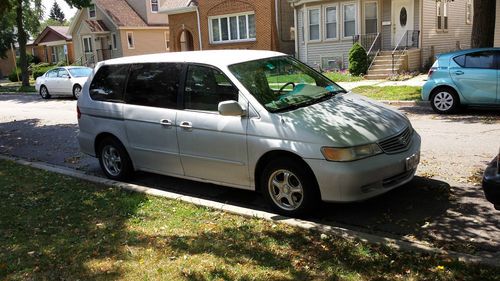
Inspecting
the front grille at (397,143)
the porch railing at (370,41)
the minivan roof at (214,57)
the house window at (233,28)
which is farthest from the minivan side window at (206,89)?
the house window at (233,28)

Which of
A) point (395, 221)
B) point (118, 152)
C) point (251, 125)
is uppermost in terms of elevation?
point (251, 125)

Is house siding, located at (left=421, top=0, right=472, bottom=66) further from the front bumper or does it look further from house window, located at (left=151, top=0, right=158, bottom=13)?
house window, located at (left=151, top=0, right=158, bottom=13)

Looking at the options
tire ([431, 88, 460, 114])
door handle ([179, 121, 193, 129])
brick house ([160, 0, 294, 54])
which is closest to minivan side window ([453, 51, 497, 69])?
tire ([431, 88, 460, 114])

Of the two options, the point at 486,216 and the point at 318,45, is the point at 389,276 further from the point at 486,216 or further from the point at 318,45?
the point at 318,45

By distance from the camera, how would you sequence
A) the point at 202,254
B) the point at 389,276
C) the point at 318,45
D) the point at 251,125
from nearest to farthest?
the point at 389,276, the point at 202,254, the point at 251,125, the point at 318,45

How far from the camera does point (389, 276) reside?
381cm

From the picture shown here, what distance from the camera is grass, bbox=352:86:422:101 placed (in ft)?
48.3

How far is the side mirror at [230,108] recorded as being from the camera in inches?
217

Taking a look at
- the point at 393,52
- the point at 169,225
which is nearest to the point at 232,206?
the point at 169,225

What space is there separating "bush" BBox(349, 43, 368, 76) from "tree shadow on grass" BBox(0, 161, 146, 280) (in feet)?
56.6

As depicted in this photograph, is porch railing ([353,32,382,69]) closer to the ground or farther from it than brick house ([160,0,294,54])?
closer to the ground

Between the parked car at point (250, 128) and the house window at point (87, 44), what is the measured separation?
39.2 meters

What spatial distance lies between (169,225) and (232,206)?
0.80 metres

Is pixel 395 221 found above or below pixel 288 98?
below
